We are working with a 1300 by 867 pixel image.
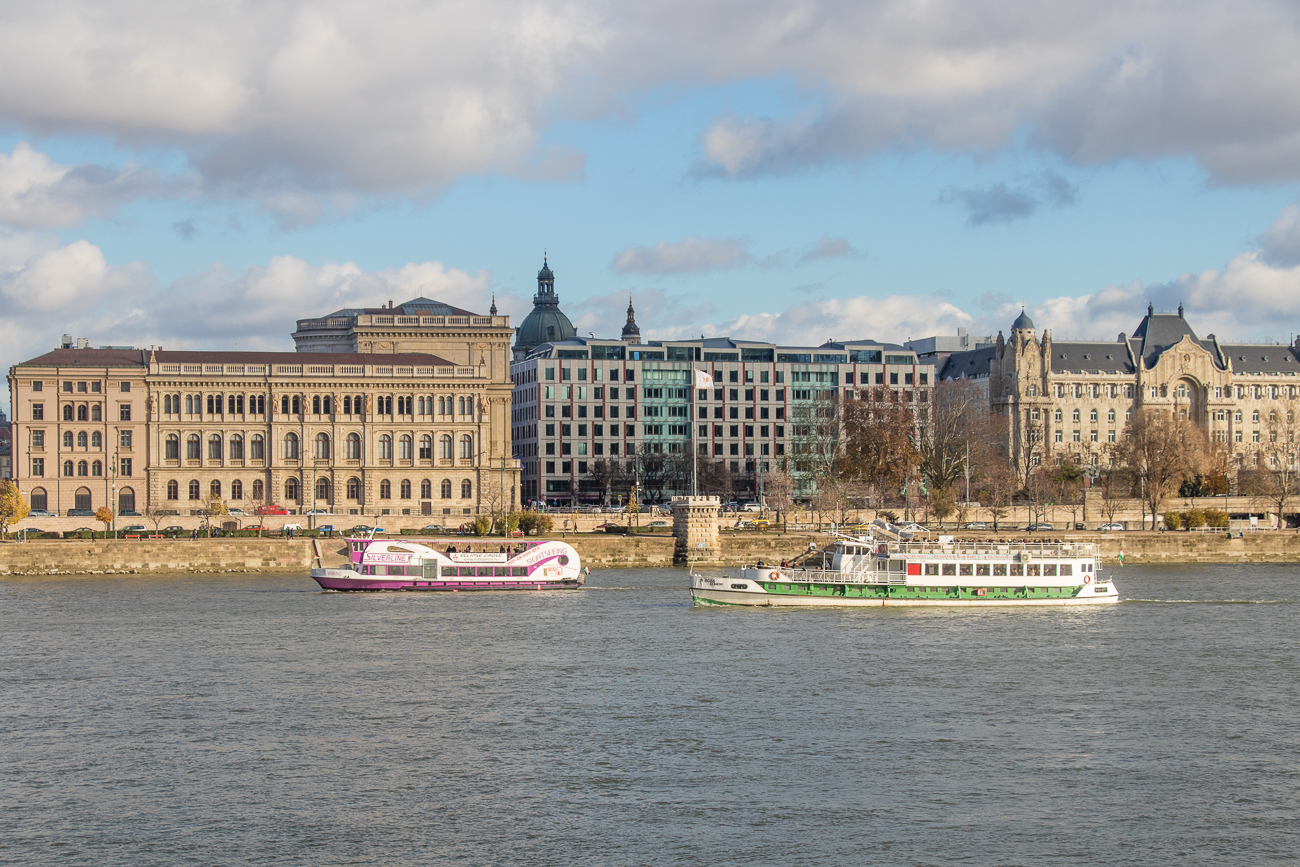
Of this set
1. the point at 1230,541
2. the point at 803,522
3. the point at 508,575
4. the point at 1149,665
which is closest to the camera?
the point at 1149,665

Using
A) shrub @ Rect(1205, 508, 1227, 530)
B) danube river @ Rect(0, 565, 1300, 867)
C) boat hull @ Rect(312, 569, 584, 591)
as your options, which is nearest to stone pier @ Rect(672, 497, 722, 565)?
Answer: boat hull @ Rect(312, 569, 584, 591)

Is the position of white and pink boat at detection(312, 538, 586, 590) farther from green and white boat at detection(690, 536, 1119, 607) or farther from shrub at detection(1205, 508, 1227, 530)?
shrub at detection(1205, 508, 1227, 530)

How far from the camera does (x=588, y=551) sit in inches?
4523

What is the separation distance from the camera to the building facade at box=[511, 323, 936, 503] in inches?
7032

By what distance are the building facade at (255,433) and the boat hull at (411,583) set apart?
137 ft

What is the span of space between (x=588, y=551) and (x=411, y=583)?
21.7 metres

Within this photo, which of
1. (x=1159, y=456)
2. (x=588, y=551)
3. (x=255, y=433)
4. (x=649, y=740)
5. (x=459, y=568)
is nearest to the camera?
(x=649, y=740)

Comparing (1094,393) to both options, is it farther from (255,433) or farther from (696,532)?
(255,433)

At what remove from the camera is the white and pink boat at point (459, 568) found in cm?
9531

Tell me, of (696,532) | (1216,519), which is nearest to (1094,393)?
(1216,519)

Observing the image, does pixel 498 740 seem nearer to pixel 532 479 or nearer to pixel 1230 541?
pixel 1230 541

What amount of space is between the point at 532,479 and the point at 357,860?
14685 cm

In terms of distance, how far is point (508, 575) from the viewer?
9719 cm

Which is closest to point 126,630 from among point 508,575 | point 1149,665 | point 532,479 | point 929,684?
point 508,575
